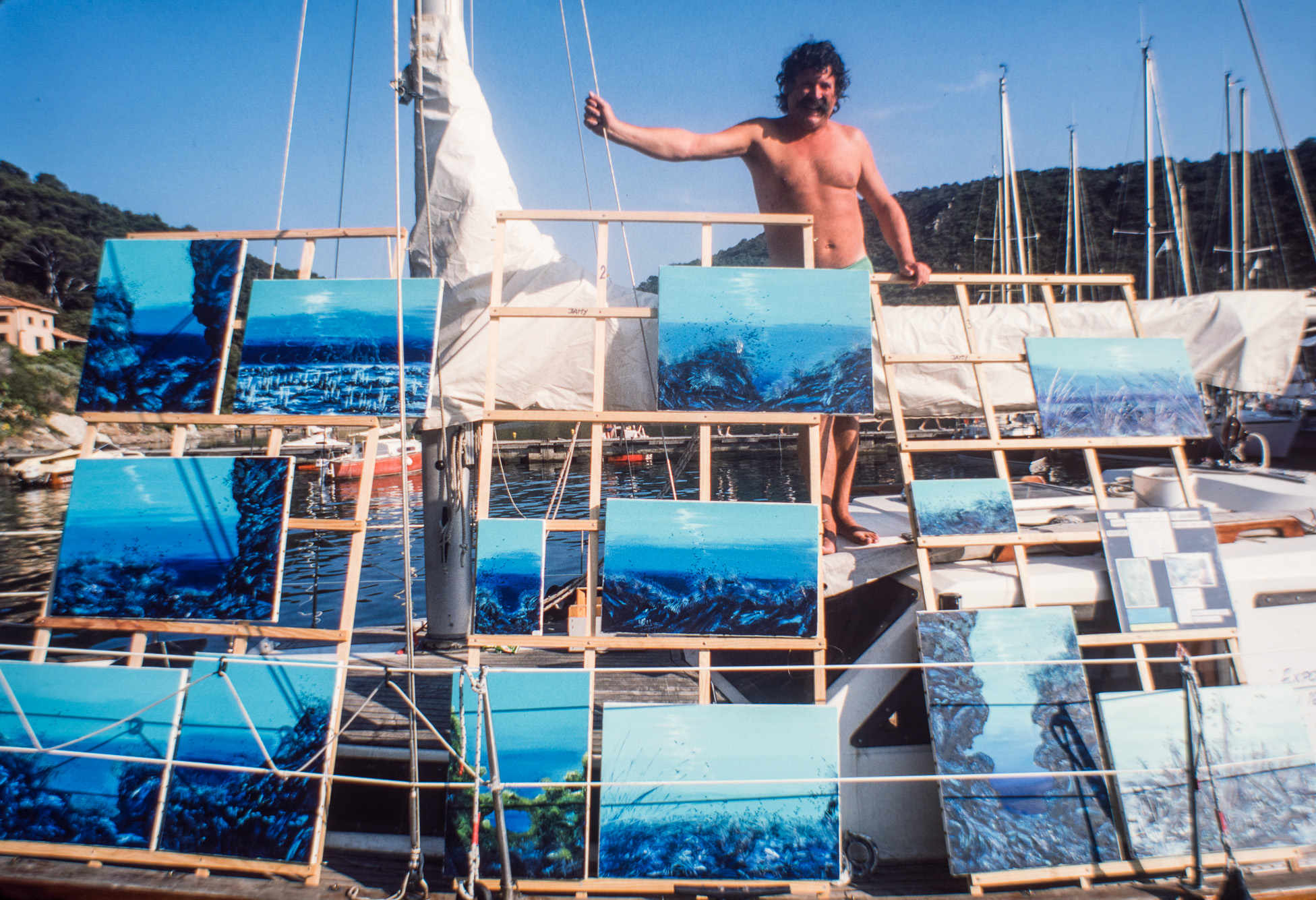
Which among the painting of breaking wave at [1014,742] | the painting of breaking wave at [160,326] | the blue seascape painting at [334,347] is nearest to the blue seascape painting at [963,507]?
the painting of breaking wave at [1014,742]

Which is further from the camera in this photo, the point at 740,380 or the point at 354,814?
the point at 354,814

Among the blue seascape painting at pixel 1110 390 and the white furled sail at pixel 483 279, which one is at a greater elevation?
the white furled sail at pixel 483 279

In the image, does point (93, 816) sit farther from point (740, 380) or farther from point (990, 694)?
point (990, 694)

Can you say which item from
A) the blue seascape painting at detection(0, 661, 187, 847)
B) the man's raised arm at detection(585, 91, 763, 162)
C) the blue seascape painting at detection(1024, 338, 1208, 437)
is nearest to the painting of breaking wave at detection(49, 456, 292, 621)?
the blue seascape painting at detection(0, 661, 187, 847)

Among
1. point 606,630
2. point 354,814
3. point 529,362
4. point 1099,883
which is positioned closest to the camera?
point 1099,883

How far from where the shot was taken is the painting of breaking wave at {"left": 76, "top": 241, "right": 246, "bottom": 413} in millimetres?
2832

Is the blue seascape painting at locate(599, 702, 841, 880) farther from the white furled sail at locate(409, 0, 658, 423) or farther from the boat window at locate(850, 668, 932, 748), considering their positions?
the white furled sail at locate(409, 0, 658, 423)

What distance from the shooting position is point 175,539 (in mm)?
2660

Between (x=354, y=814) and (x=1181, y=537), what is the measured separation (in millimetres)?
4360

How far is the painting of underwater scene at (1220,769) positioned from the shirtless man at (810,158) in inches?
54.0

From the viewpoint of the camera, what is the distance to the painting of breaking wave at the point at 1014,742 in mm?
2477

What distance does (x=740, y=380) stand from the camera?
9.10ft

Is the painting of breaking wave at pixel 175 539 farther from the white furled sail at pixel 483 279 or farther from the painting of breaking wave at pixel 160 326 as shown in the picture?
the white furled sail at pixel 483 279

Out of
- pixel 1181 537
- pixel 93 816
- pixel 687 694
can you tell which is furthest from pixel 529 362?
pixel 1181 537
